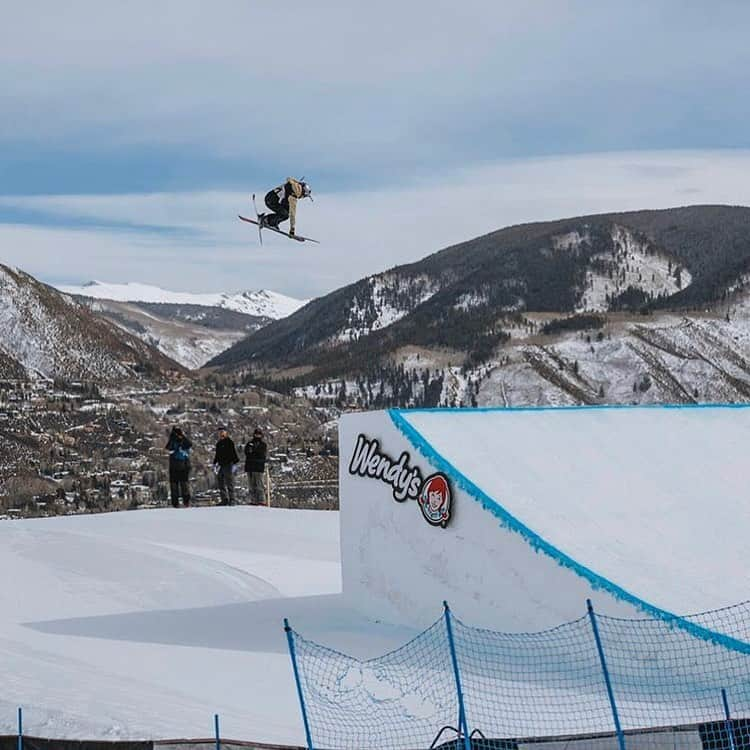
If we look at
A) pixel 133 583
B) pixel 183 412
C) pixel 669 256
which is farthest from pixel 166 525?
pixel 669 256

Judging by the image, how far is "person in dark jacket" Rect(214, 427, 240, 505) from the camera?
2152 centimetres

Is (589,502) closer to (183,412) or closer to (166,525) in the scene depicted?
(166,525)

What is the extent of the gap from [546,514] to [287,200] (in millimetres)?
7101

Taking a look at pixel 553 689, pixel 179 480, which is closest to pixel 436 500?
pixel 553 689

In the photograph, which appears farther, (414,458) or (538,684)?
(414,458)

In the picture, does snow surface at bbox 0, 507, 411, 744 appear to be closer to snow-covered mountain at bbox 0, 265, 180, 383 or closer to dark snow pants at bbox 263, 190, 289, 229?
dark snow pants at bbox 263, 190, 289, 229

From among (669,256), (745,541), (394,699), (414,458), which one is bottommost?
(394,699)

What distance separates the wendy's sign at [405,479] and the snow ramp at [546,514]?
0.06ft

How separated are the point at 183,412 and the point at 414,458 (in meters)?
63.5

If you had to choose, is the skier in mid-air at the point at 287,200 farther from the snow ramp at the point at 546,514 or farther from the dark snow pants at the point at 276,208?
the snow ramp at the point at 546,514

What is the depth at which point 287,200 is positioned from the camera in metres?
16.4

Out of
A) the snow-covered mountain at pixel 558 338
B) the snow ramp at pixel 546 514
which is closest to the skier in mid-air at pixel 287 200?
the snow ramp at pixel 546 514

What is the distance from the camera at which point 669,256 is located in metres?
195

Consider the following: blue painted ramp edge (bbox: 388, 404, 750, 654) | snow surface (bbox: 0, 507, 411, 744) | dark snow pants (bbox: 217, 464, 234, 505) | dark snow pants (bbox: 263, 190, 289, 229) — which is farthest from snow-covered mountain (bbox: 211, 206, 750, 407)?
blue painted ramp edge (bbox: 388, 404, 750, 654)
